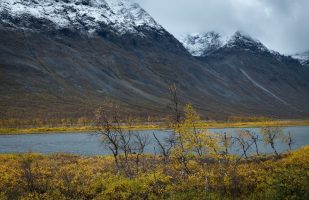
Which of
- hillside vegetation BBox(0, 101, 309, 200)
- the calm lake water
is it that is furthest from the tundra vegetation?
the calm lake water

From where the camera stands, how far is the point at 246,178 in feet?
124

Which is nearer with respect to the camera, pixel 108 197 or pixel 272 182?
pixel 272 182

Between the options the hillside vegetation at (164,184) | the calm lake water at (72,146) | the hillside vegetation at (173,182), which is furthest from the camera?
the calm lake water at (72,146)

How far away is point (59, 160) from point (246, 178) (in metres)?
31.9

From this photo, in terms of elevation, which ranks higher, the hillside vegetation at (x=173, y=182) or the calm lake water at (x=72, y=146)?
the calm lake water at (x=72, y=146)

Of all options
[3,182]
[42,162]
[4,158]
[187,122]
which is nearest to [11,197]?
[3,182]

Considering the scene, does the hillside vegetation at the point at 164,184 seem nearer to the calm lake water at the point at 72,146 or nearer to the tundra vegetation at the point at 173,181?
the tundra vegetation at the point at 173,181

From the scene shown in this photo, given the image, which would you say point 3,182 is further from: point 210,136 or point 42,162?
point 210,136

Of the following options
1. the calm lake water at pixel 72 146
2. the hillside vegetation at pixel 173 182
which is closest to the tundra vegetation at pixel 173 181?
the hillside vegetation at pixel 173 182

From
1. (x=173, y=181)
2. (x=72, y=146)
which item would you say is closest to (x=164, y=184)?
(x=173, y=181)

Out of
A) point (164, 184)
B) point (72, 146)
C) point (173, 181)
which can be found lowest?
point (164, 184)

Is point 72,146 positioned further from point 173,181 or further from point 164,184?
point 164,184

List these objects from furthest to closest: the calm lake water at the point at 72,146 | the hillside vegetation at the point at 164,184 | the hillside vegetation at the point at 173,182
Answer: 1. the calm lake water at the point at 72,146
2. the hillside vegetation at the point at 173,182
3. the hillside vegetation at the point at 164,184

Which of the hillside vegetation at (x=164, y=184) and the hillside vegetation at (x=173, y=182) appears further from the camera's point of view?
the hillside vegetation at (x=173, y=182)
